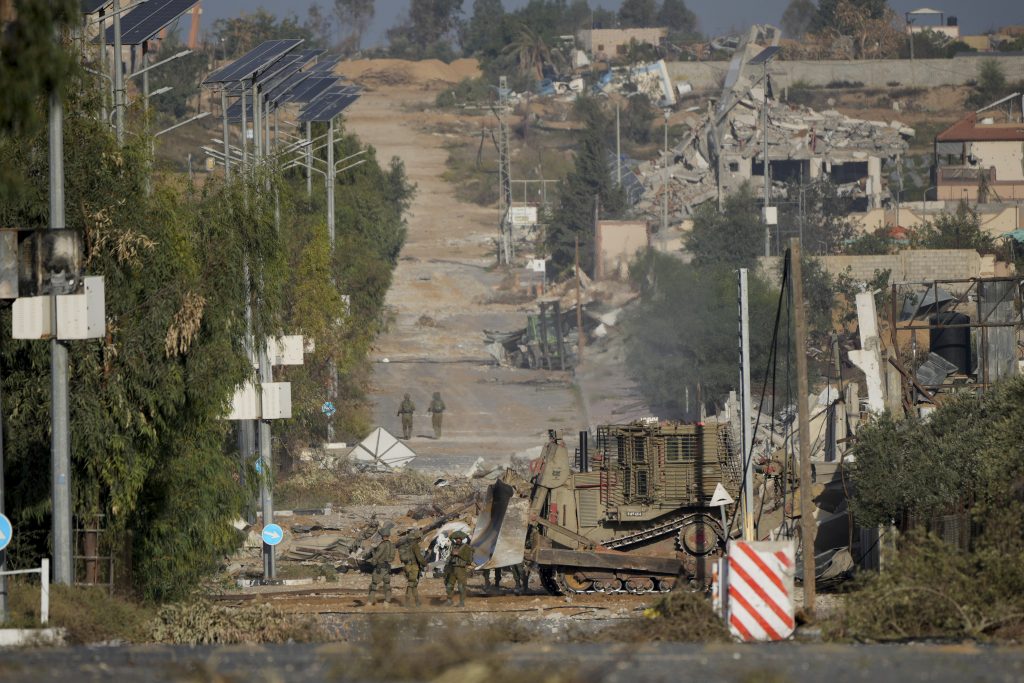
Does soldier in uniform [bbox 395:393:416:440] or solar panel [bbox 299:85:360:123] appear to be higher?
solar panel [bbox 299:85:360:123]

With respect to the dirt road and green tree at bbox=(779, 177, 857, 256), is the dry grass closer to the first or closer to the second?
the dirt road

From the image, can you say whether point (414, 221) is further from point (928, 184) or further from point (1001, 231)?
point (1001, 231)

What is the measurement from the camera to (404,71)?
573ft

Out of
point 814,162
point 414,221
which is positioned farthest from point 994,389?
point 414,221

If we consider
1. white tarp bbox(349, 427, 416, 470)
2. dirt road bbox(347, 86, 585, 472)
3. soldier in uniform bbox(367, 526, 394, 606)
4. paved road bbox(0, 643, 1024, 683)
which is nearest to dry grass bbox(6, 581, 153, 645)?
paved road bbox(0, 643, 1024, 683)


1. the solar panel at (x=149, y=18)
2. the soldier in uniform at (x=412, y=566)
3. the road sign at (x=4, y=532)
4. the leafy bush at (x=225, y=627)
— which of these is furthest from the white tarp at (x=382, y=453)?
the road sign at (x=4, y=532)

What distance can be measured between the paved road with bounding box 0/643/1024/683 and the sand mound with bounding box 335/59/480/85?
15453 centimetres

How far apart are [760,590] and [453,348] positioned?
206 ft

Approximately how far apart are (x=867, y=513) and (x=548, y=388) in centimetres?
4075

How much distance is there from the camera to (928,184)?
114 metres

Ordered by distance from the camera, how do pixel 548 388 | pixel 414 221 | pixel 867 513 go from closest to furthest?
1. pixel 867 513
2. pixel 548 388
3. pixel 414 221

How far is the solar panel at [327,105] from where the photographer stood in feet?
204

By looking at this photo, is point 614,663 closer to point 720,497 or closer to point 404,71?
point 720,497

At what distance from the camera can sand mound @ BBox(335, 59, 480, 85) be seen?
17162 centimetres
